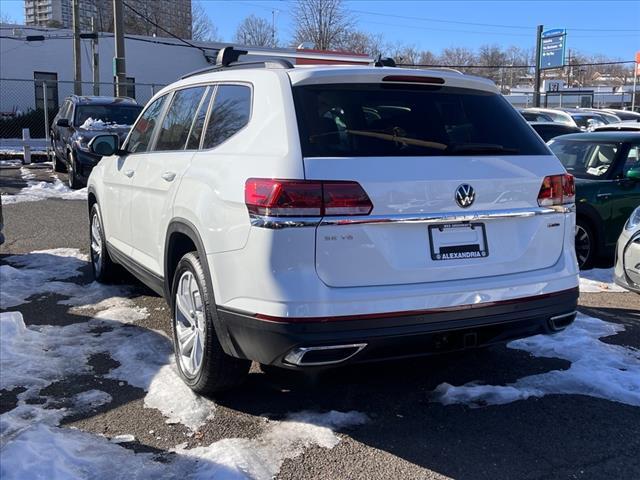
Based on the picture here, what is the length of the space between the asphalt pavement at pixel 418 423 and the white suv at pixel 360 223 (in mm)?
371

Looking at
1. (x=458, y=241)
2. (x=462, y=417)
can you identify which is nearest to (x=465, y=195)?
(x=458, y=241)

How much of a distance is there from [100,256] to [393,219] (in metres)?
4.07

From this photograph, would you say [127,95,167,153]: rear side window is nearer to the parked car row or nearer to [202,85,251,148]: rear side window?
the parked car row

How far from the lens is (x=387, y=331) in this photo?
309 centimetres

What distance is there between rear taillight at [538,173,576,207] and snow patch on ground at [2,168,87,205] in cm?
1045

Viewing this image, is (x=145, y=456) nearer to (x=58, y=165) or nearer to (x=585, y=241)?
(x=585, y=241)

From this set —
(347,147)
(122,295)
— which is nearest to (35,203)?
(122,295)

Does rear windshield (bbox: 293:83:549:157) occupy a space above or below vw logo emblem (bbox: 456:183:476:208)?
above

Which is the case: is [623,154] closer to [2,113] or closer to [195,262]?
[195,262]

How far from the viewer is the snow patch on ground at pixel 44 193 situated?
1230 centimetres

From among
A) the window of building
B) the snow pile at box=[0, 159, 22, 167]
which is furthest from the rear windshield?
the window of building

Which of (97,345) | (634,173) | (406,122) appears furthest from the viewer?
(634,173)

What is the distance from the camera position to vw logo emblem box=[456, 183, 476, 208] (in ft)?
10.6

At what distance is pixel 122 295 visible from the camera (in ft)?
20.1
